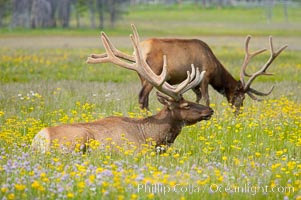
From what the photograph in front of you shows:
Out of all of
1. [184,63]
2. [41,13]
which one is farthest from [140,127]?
[41,13]

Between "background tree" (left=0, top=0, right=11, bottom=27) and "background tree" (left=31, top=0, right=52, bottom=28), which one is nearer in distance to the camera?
"background tree" (left=31, top=0, right=52, bottom=28)

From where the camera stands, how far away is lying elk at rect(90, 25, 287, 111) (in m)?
14.0

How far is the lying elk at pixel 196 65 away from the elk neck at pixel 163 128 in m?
3.82

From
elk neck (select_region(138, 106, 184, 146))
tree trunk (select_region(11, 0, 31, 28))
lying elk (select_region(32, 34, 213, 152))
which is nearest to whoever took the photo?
lying elk (select_region(32, 34, 213, 152))

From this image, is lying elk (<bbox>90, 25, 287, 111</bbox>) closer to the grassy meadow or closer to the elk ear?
the grassy meadow

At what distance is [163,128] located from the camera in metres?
9.93

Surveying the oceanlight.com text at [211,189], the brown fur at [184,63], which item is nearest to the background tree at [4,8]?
the brown fur at [184,63]

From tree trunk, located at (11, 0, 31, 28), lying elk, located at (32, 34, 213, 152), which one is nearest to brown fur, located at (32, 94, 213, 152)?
lying elk, located at (32, 34, 213, 152)

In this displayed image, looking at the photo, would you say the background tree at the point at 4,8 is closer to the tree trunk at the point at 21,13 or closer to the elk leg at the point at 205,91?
the tree trunk at the point at 21,13

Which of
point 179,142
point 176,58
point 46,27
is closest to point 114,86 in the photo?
point 176,58

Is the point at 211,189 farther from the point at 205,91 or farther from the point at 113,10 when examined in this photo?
the point at 113,10

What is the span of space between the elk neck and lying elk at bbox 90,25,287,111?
3816mm

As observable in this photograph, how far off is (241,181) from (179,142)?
2.69m

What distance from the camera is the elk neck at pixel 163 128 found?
389 inches
